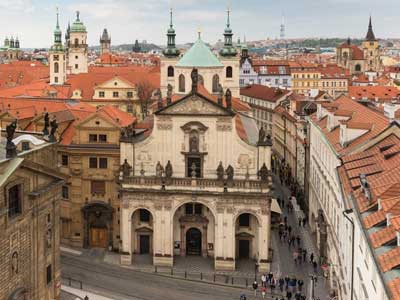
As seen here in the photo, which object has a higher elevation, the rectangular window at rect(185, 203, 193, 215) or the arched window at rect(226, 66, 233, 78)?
the arched window at rect(226, 66, 233, 78)

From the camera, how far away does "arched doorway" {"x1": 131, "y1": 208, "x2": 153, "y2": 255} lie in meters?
63.8

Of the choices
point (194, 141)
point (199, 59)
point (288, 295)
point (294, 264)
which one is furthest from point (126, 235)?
point (199, 59)

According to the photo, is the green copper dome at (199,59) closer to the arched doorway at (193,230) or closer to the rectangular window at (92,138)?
the rectangular window at (92,138)

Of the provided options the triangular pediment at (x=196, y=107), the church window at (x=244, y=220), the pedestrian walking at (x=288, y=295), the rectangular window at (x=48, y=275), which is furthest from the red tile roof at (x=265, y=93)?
the rectangular window at (x=48, y=275)

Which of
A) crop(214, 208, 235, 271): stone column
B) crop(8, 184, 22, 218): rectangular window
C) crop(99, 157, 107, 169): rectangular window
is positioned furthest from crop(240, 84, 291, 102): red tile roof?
crop(8, 184, 22, 218): rectangular window

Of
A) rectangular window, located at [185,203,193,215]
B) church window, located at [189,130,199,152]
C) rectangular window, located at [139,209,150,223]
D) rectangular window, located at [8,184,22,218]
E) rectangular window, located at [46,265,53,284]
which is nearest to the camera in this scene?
rectangular window, located at [8,184,22,218]

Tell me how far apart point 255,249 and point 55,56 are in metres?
91.0

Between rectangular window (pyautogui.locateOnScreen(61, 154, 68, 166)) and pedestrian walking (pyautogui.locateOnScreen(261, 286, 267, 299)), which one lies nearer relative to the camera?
pedestrian walking (pyautogui.locateOnScreen(261, 286, 267, 299))

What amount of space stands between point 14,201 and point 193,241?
26350mm

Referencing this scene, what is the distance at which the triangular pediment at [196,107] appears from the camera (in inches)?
2422

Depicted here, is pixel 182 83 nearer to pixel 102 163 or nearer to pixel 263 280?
pixel 102 163

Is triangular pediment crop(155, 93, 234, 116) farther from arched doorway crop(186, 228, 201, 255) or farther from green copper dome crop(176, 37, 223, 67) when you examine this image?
green copper dome crop(176, 37, 223, 67)

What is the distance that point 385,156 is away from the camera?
44062 millimetres

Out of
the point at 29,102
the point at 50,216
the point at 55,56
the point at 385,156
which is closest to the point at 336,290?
the point at 385,156
